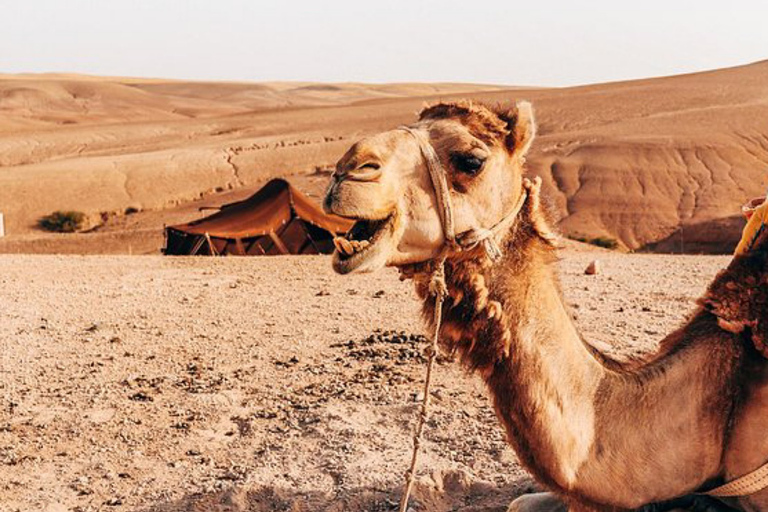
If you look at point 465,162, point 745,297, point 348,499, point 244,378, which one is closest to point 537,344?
point 465,162

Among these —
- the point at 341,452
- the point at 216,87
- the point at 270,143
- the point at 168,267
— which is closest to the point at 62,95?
the point at 216,87

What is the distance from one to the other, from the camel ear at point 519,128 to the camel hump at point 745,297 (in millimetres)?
887

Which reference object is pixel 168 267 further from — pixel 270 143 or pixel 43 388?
pixel 270 143

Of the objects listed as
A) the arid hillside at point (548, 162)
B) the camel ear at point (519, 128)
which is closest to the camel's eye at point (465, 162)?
the camel ear at point (519, 128)

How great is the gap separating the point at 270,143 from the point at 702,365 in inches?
1759

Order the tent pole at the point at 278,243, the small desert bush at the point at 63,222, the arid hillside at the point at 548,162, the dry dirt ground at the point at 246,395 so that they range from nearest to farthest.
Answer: the dry dirt ground at the point at 246,395
the tent pole at the point at 278,243
the arid hillside at the point at 548,162
the small desert bush at the point at 63,222

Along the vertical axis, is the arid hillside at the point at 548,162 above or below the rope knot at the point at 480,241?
below

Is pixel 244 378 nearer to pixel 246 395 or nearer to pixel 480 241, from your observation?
pixel 246 395

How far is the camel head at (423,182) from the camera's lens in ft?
8.49

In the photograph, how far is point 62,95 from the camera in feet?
349

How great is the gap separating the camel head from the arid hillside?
6552mm

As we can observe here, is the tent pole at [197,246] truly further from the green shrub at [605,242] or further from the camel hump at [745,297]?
the camel hump at [745,297]

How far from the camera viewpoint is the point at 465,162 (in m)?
2.77

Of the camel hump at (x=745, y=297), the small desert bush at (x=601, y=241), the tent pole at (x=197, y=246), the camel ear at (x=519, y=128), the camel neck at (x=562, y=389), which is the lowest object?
the small desert bush at (x=601, y=241)
